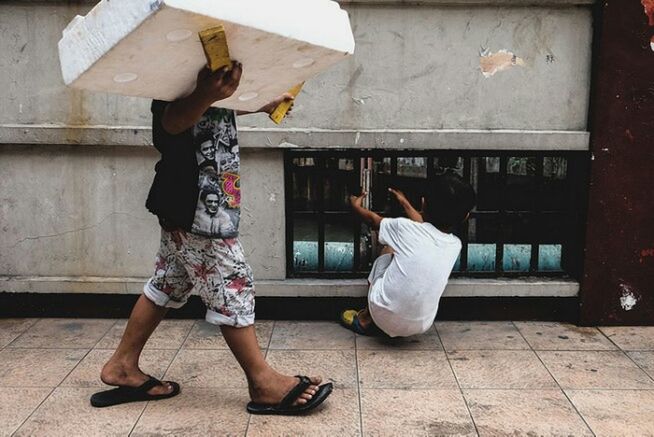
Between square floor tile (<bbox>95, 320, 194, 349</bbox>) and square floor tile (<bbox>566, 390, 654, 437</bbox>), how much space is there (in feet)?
6.88

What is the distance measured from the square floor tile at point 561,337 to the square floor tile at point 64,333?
98.4 inches

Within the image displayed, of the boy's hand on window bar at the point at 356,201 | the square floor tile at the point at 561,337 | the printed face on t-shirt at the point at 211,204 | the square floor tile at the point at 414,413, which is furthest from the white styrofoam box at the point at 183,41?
the square floor tile at the point at 561,337

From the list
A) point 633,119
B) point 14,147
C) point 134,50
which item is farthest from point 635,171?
point 14,147

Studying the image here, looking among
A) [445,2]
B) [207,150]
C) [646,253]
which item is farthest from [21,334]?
[646,253]

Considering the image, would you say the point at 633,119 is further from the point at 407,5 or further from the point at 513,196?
the point at 407,5

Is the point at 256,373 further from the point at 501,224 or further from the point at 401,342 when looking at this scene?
the point at 501,224

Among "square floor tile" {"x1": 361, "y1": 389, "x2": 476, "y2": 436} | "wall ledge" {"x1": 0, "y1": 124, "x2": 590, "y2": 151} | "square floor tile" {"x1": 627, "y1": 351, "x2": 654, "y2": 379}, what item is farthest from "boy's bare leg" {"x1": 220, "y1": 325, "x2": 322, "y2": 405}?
"square floor tile" {"x1": 627, "y1": 351, "x2": 654, "y2": 379}

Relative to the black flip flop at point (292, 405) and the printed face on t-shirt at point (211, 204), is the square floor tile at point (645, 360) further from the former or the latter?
the printed face on t-shirt at point (211, 204)

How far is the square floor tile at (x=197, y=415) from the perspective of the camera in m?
2.74

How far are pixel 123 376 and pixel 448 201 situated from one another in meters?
1.82

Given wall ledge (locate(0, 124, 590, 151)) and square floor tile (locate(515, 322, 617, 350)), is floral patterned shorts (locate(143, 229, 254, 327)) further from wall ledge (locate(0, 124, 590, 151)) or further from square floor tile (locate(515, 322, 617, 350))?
square floor tile (locate(515, 322, 617, 350))

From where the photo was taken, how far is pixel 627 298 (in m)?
3.94

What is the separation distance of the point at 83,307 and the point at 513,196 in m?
2.76

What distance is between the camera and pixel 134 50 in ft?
6.63
